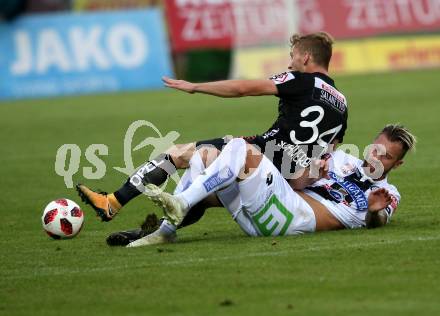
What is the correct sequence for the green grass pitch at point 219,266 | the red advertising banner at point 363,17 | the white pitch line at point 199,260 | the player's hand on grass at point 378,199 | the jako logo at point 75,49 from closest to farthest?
the green grass pitch at point 219,266, the white pitch line at point 199,260, the player's hand on grass at point 378,199, the jako logo at point 75,49, the red advertising banner at point 363,17

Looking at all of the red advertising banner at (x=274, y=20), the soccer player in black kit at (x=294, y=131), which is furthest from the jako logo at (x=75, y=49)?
the soccer player in black kit at (x=294, y=131)

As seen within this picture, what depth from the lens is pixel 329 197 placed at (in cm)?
934

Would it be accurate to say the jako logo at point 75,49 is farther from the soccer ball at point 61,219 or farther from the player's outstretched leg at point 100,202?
the player's outstretched leg at point 100,202

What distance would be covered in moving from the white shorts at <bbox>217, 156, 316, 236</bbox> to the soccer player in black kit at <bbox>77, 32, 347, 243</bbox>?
0.41m

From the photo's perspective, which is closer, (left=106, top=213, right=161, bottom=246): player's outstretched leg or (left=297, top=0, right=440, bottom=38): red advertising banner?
(left=106, top=213, right=161, bottom=246): player's outstretched leg

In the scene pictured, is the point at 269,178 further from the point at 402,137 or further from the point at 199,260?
the point at 402,137

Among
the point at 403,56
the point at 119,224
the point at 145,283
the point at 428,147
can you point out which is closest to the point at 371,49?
the point at 403,56

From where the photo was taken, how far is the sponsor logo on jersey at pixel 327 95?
9250mm

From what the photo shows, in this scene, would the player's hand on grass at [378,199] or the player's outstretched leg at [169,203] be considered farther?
the player's hand on grass at [378,199]

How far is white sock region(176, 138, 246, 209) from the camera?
8711mm

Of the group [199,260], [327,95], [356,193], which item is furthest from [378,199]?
[199,260]

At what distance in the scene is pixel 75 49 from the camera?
1148 inches

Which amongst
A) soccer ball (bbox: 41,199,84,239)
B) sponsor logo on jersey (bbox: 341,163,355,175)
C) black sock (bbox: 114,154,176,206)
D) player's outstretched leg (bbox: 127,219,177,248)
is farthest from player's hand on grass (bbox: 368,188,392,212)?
soccer ball (bbox: 41,199,84,239)

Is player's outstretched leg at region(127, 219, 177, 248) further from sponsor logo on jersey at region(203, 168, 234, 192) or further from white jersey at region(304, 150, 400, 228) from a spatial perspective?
white jersey at region(304, 150, 400, 228)
